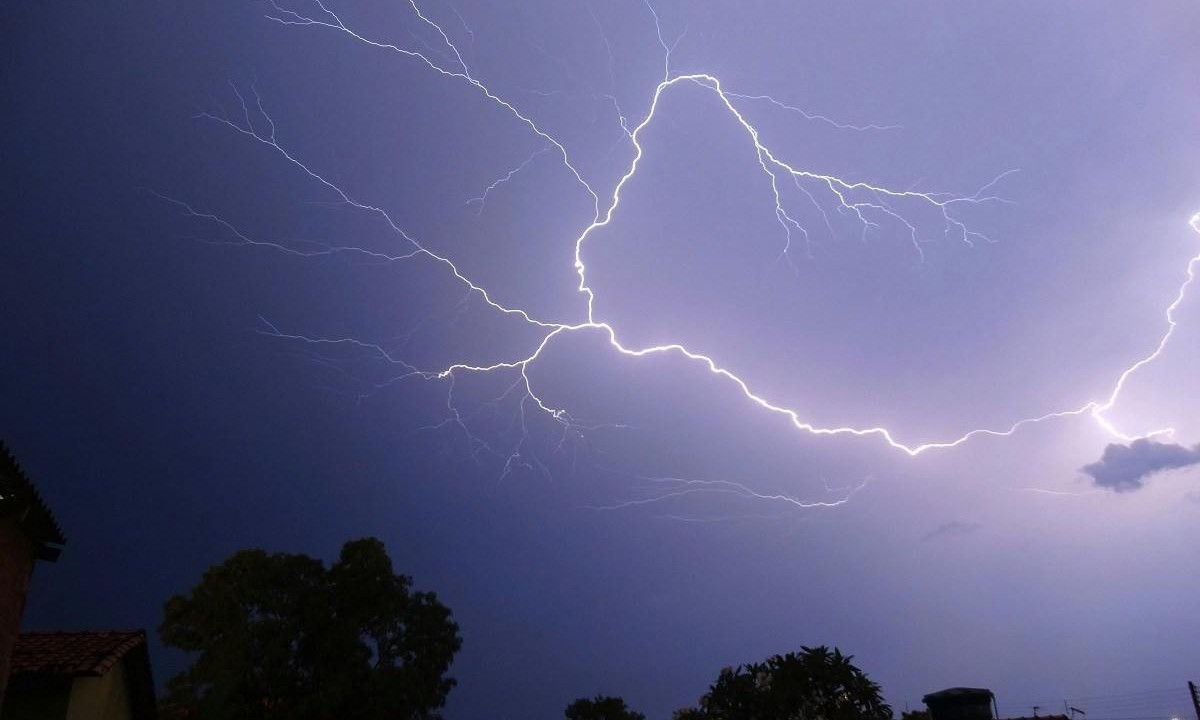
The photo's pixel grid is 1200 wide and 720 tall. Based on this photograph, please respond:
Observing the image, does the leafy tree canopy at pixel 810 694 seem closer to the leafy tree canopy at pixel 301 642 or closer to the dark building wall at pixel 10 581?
the leafy tree canopy at pixel 301 642

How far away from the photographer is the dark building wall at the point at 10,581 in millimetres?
8016

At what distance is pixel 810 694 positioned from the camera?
42.9 ft

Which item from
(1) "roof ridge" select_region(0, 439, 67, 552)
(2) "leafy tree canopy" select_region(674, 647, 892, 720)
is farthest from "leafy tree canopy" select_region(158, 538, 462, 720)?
(2) "leafy tree canopy" select_region(674, 647, 892, 720)

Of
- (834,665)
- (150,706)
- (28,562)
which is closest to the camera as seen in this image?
(28,562)

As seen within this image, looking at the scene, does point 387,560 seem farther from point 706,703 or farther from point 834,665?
point 834,665

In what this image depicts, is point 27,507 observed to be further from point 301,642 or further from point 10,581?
point 301,642

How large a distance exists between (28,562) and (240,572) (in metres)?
4.77

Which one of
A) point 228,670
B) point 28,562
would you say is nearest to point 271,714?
point 228,670

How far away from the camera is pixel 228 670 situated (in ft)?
40.4

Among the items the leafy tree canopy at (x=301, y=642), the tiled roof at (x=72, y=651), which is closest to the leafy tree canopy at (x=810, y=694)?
the leafy tree canopy at (x=301, y=642)

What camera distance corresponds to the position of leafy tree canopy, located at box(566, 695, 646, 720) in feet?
73.4

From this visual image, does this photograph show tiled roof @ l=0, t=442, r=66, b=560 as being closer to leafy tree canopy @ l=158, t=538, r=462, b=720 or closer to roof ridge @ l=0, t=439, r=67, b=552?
roof ridge @ l=0, t=439, r=67, b=552

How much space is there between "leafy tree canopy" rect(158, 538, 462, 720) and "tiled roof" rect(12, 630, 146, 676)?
7.04 feet

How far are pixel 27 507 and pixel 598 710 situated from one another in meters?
19.1
